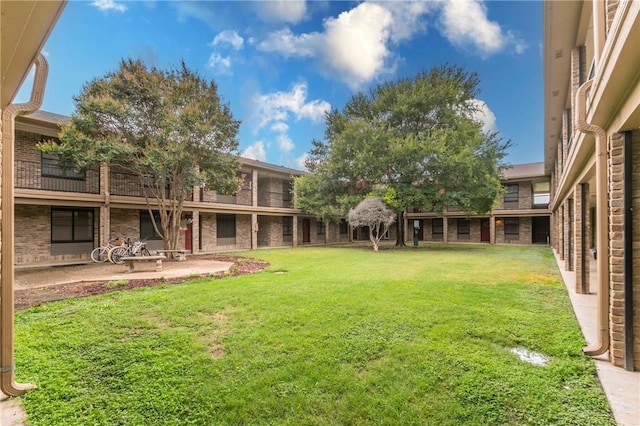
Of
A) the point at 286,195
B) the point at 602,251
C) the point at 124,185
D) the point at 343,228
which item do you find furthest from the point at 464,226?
the point at 124,185

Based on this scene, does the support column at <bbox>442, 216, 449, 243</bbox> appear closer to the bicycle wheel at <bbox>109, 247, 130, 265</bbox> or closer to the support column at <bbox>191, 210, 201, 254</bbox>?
the support column at <bbox>191, 210, 201, 254</bbox>

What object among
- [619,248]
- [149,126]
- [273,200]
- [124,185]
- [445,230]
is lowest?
[445,230]

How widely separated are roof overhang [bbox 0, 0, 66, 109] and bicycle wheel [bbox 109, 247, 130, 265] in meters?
10.7

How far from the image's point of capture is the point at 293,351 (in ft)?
12.8

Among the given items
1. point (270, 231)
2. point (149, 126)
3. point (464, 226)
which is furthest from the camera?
point (464, 226)

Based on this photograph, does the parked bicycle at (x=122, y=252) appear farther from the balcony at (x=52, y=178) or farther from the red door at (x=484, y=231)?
the red door at (x=484, y=231)

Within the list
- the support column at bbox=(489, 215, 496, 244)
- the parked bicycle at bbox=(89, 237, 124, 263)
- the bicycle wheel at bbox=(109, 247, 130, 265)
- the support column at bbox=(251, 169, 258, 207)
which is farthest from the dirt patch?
the support column at bbox=(489, 215, 496, 244)

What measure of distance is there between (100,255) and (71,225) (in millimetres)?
2435

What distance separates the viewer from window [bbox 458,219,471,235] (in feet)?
87.3

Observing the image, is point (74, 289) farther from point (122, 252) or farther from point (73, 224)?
point (73, 224)

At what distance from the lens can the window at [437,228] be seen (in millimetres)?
27859

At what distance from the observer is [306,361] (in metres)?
3.63

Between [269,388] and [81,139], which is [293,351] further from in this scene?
[81,139]

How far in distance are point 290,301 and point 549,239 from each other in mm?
25474
